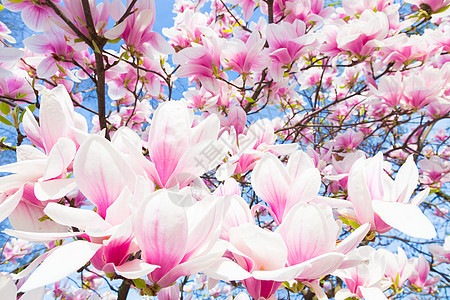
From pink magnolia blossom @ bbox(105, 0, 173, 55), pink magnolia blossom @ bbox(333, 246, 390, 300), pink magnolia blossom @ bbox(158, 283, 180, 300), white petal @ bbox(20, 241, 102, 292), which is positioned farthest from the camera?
pink magnolia blossom @ bbox(158, 283, 180, 300)

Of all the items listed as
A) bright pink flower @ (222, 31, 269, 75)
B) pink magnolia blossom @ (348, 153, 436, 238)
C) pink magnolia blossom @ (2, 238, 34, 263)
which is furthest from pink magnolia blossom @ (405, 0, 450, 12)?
pink magnolia blossom @ (2, 238, 34, 263)

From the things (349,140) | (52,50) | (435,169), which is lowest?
(435,169)

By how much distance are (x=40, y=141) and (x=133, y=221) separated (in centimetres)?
29

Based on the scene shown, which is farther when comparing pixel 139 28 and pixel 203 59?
pixel 203 59

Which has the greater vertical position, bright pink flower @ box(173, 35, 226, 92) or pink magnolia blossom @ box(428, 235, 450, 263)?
bright pink flower @ box(173, 35, 226, 92)

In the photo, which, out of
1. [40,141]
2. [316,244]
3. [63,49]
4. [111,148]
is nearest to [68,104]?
[40,141]

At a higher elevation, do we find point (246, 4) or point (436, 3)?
point (246, 4)

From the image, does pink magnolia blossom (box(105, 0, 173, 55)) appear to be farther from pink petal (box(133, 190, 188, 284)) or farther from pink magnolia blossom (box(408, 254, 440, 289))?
pink magnolia blossom (box(408, 254, 440, 289))

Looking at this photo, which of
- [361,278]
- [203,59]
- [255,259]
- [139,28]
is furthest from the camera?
[203,59]

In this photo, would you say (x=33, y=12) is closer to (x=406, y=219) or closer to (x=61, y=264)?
(x=61, y=264)

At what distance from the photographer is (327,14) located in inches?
57.8

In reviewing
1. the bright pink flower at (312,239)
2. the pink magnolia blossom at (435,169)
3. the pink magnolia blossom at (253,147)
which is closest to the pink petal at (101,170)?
the bright pink flower at (312,239)

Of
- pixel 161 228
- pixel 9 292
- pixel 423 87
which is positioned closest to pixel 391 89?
pixel 423 87

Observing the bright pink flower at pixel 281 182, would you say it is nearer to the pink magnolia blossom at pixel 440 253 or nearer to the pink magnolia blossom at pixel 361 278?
the pink magnolia blossom at pixel 361 278
